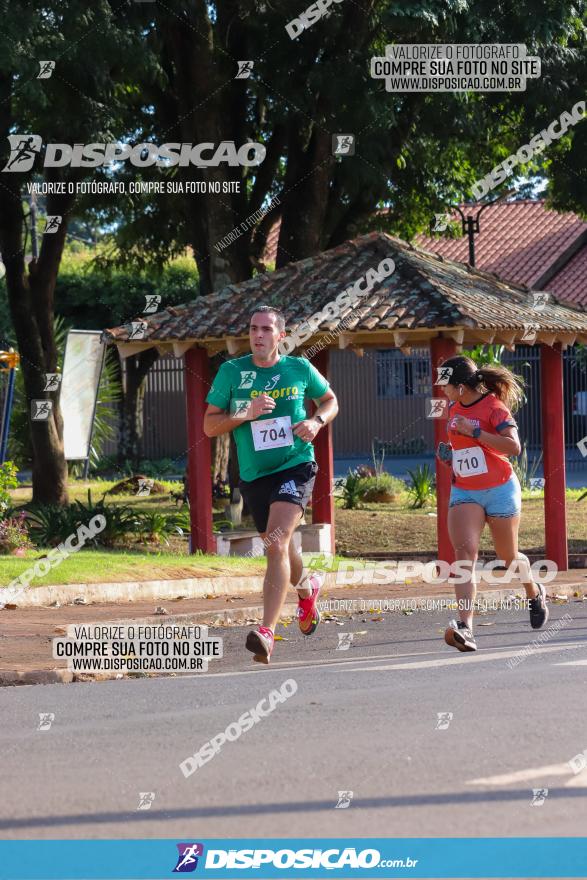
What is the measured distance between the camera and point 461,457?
1018 centimetres

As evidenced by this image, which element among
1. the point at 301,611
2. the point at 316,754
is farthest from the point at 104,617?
the point at 316,754

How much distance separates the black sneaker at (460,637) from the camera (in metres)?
9.81

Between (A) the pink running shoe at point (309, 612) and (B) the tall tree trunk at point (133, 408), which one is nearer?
(A) the pink running shoe at point (309, 612)

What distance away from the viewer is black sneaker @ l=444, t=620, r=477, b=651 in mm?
9812

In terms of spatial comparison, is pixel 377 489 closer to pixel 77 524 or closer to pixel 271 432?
pixel 77 524

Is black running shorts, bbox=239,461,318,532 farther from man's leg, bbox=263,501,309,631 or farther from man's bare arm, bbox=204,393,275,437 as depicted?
man's bare arm, bbox=204,393,275,437

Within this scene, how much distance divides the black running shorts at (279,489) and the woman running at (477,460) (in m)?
1.04

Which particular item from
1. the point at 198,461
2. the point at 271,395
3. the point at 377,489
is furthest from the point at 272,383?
the point at 377,489

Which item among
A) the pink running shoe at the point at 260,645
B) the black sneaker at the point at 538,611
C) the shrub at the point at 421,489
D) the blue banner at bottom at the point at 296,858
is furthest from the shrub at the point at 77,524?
the blue banner at bottom at the point at 296,858

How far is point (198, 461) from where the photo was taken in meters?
18.0

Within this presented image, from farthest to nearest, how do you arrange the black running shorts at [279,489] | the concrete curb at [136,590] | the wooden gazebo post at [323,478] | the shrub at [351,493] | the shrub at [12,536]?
the shrub at [351,493], the wooden gazebo post at [323,478], the shrub at [12,536], the concrete curb at [136,590], the black running shorts at [279,489]

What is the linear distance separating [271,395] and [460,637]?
200cm

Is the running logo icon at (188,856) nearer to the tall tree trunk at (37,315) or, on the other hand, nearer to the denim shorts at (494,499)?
the denim shorts at (494,499)

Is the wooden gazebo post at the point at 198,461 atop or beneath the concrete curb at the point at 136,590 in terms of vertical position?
atop
